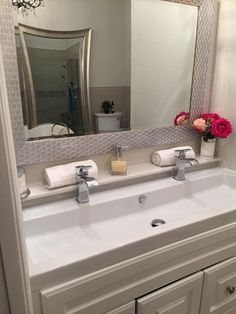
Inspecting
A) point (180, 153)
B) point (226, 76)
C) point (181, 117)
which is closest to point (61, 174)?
point (180, 153)

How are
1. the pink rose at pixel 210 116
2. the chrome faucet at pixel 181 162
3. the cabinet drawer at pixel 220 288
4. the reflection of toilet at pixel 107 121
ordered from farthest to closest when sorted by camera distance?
the pink rose at pixel 210 116
the chrome faucet at pixel 181 162
the reflection of toilet at pixel 107 121
the cabinet drawer at pixel 220 288

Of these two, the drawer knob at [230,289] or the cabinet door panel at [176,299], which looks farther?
the drawer knob at [230,289]

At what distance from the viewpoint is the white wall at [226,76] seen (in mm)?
1335

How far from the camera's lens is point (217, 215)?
1.00 metres

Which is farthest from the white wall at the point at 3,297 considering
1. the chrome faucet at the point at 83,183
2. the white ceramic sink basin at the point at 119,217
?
the chrome faucet at the point at 83,183

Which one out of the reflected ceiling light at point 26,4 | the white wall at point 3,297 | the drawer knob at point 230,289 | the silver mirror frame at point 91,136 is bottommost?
the drawer knob at point 230,289

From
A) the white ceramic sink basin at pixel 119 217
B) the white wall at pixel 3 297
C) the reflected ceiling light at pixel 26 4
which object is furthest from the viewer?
the reflected ceiling light at pixel 26 4

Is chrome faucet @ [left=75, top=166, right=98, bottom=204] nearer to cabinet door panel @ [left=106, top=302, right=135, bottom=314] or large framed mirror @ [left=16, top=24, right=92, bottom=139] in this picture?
large framed mirror @ [left=16, top=24, right=92, bottom=139]

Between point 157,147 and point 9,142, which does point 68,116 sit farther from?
point 9,142

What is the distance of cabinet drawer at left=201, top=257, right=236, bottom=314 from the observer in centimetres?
107

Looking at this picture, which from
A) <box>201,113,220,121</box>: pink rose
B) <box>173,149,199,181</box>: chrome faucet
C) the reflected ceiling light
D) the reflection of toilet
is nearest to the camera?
the reflected ceiling light

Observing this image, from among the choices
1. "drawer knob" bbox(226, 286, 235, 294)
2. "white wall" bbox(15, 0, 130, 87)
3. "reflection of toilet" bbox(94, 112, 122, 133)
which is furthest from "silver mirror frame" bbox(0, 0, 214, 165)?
"drawer knob" bbox(226, 286, 235, 294)

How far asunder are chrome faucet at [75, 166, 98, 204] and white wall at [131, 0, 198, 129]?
1.25 ft

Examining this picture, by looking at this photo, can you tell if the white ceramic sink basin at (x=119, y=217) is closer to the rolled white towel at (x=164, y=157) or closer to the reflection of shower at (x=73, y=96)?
the rolled white towel at (x=164, y=157)
